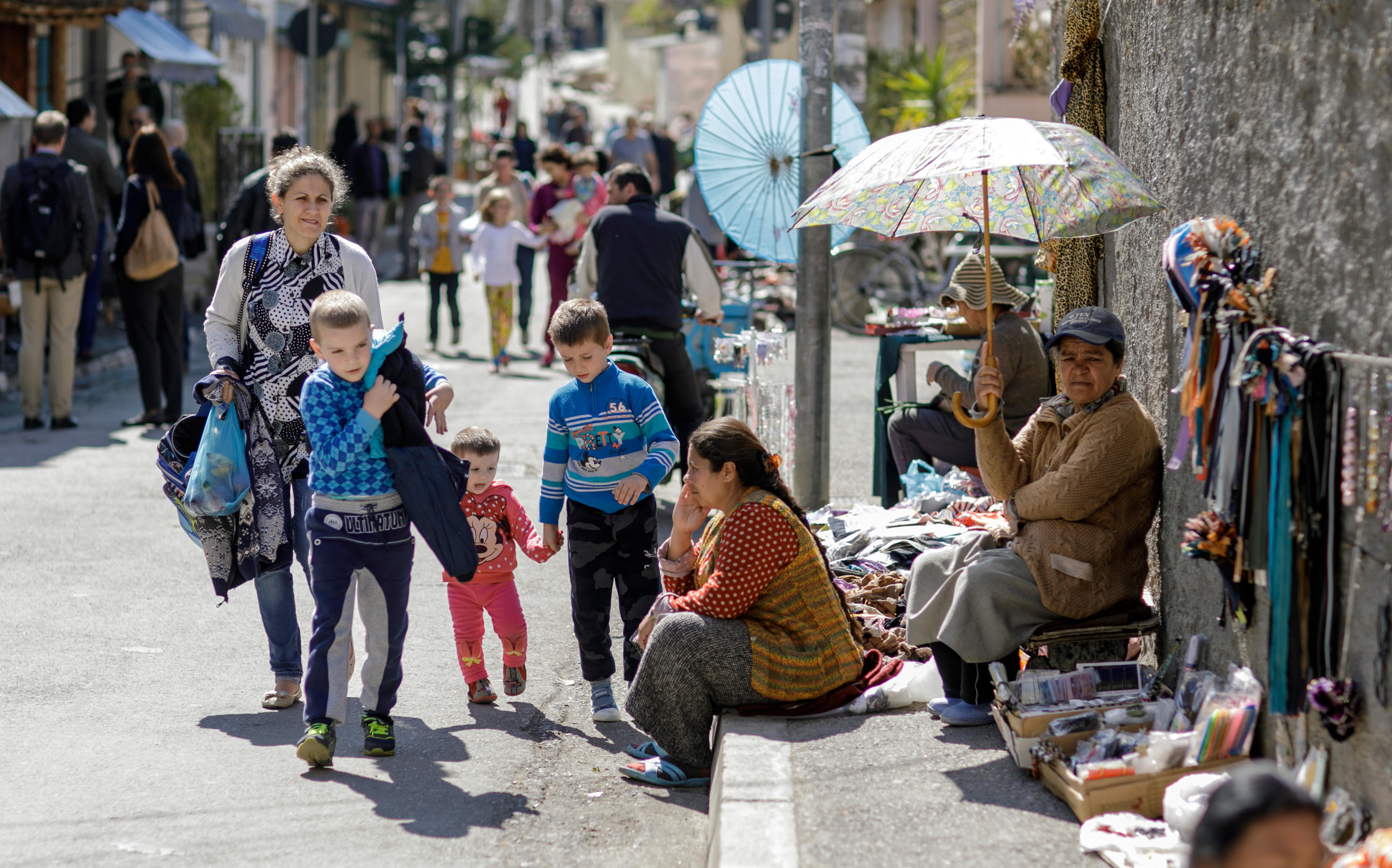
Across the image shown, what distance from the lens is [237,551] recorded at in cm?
537

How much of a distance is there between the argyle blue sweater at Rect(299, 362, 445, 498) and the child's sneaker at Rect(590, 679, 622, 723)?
3.90 ft

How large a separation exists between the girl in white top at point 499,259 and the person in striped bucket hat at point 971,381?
274 inches

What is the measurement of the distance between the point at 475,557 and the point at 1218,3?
9.00 ft

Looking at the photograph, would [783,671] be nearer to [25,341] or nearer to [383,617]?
[383,617]

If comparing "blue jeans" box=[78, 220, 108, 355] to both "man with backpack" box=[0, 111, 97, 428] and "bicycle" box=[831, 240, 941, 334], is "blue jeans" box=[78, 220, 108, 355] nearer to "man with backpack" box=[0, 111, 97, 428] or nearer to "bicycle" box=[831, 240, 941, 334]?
"man with backpack" box=[0, 111, 97, 428]

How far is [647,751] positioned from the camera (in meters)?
5.02

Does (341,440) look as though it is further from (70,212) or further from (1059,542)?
(70,212)

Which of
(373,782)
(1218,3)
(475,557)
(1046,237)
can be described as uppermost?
(1218,3)

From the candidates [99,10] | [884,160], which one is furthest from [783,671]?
[99,10]

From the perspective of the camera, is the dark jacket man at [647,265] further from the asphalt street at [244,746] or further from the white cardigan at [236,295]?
the white cardigan at [236,295]

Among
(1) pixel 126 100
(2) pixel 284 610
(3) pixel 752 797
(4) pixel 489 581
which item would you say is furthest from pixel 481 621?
(1) pixel 126 100

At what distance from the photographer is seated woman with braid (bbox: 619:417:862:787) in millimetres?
4750

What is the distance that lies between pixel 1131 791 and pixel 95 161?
11728mm

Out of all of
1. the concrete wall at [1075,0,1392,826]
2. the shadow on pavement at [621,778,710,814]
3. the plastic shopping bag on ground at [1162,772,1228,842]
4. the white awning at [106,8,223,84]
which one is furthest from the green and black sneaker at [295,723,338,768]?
the white awning at [106,8,223,84]
